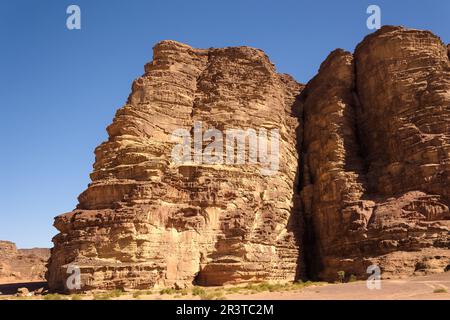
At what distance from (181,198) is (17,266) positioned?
39343 mm

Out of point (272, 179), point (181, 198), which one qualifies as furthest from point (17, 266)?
point (272, 179)

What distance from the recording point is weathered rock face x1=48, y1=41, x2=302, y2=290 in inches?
1196

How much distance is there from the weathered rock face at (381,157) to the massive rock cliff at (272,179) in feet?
0.37

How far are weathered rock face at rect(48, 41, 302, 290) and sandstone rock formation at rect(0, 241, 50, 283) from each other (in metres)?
29.6

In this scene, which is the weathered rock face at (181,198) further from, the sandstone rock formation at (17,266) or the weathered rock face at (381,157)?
the sandstone rock formation at (17,266)

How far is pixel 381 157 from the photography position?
142ft

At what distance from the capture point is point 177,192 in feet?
114

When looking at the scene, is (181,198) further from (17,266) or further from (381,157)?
(17,266)

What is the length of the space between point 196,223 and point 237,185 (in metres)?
5.37

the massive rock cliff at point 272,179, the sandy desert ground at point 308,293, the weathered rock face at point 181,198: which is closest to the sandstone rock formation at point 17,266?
the weathered rock face at point 181,198

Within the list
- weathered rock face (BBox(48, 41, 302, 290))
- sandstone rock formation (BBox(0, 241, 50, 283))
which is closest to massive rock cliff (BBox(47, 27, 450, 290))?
weathered rock face (BBox(48, 41, 302, 290))

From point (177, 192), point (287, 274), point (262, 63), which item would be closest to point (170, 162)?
point (177, 192)
